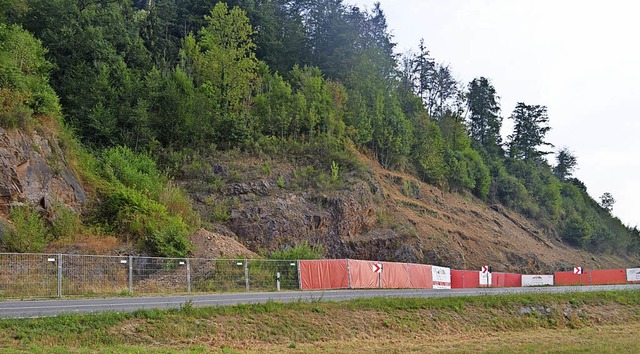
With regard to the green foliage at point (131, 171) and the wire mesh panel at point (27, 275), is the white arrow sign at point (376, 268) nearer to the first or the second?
the green foliage at point (131, 171)

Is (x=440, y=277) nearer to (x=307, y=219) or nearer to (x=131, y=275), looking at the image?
(x=307, y=219)

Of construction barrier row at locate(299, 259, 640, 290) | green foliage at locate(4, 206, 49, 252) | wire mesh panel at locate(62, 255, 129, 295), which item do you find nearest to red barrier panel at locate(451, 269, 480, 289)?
construction barrier row at locate(299, 259, 640, 290)

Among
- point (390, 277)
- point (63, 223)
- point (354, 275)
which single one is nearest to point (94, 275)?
point (63, 223)

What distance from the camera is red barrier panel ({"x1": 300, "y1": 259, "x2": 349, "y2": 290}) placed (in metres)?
36.3

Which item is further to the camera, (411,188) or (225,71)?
(411,188)

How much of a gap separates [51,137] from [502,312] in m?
29.1

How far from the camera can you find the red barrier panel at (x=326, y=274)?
119 ft

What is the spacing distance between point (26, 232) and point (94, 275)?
6.55 m

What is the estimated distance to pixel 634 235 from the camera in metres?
102

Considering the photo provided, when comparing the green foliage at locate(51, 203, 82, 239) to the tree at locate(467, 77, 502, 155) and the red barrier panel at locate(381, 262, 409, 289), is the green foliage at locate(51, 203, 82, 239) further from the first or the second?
the tree at locate(467, 77, 502, 155)

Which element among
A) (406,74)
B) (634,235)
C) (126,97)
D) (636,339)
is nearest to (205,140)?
(126,97)

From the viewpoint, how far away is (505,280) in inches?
2156

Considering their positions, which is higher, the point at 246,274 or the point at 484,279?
the point at 246,274

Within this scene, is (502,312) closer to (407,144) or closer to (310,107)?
(310,107)
